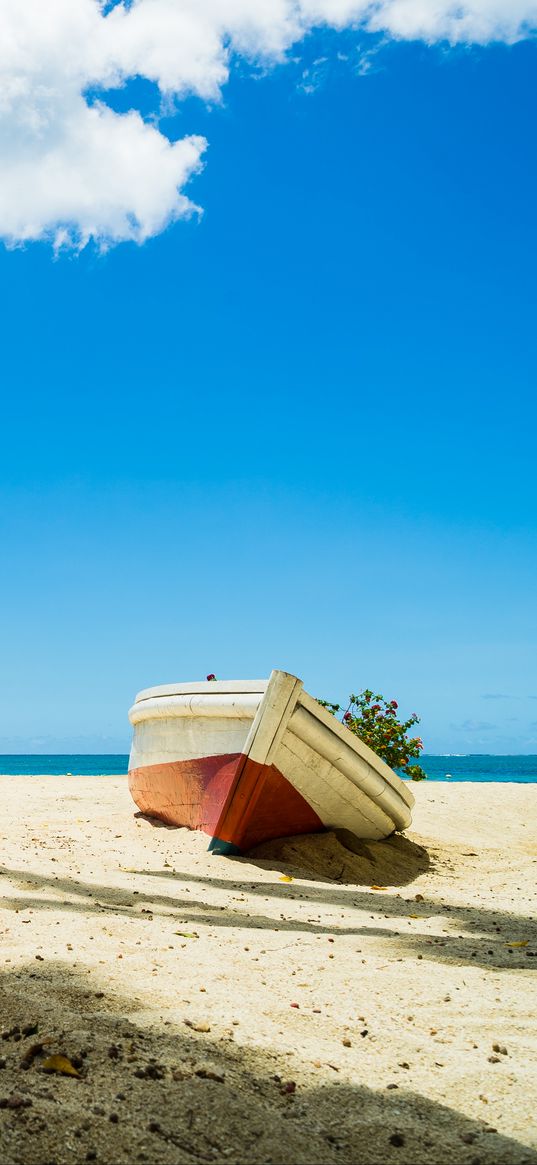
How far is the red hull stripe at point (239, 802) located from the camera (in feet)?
20.7

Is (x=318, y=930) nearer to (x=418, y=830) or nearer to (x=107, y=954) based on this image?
(x=107, y=954)

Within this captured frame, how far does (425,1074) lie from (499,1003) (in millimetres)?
814

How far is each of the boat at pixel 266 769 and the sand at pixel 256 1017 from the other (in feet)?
1.86

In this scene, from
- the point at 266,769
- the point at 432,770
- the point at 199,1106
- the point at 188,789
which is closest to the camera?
the point at 199,1106

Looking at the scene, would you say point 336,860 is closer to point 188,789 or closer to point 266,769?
point 266,769

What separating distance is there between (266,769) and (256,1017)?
3.41m

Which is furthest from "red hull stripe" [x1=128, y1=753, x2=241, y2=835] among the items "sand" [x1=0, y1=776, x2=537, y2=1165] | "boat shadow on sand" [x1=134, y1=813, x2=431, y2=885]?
"sand" [x1=0, y1=776, x2=537, y2=1165]

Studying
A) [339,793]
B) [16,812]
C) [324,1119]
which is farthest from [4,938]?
[16,812]

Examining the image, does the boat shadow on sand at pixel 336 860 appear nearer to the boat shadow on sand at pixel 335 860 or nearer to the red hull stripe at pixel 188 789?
the boat shadow on sand at pixel 335 860

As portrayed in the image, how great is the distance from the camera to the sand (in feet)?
6.72

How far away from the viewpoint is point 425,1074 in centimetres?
249

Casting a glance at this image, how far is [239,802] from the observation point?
6.34m

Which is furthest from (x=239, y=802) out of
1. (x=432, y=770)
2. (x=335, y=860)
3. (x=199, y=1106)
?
(x=432, y=770)

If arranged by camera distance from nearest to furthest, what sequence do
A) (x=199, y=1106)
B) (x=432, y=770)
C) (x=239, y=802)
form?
(x=199, y=1106) < (x=239, y=802) < (x=432, y=770)
